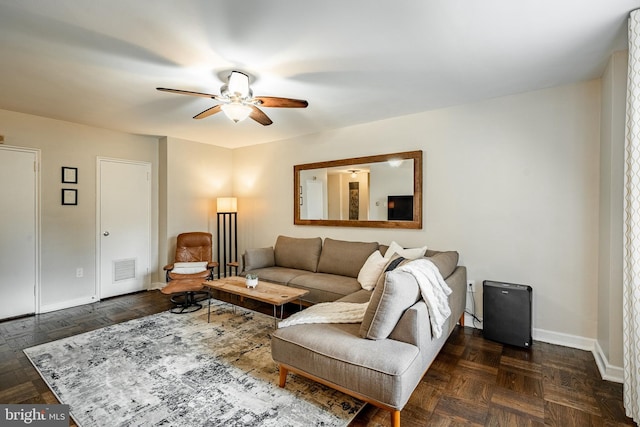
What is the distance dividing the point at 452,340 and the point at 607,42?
2743mm

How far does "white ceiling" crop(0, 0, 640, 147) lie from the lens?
1748 millimetres

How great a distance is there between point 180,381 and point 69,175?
137 inches

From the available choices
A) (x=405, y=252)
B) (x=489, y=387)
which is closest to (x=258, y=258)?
(x=405, y=252)

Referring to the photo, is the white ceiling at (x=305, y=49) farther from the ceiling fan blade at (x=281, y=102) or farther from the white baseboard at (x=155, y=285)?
the white baseboard at (x=155, y=285)

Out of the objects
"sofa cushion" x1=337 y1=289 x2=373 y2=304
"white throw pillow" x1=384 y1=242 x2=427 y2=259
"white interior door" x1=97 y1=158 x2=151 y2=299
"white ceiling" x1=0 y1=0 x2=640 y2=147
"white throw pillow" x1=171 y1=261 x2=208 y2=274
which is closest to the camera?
"white ceiling" x1=0 y1=0 x2=640 y2=147

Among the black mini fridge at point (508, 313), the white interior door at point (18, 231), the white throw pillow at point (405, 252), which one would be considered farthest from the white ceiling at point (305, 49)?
the black mini fridge at point (508, 313)

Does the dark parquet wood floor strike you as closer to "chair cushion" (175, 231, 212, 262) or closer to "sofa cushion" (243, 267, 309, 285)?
"chair cushion" (175, 231, 212, 262)

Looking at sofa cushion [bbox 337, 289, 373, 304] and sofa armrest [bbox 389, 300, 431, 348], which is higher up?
sofa armrest [bbox 389, 300, 431, 348]

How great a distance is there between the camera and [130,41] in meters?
2.06

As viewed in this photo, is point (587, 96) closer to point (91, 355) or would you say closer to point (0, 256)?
point (91, 355)

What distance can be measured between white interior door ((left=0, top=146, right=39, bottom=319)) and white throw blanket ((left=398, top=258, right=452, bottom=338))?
4.57m

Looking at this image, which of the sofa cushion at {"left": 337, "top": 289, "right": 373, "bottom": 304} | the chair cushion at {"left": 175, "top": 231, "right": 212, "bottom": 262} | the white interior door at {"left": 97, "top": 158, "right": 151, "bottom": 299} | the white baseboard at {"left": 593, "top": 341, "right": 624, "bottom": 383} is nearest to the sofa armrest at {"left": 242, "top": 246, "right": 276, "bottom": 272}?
the chair cushion at {"left": 175, "top": 231, "right": 212, "bottom": 262}

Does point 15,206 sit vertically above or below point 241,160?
below

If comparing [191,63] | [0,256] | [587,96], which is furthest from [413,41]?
[0,256]
